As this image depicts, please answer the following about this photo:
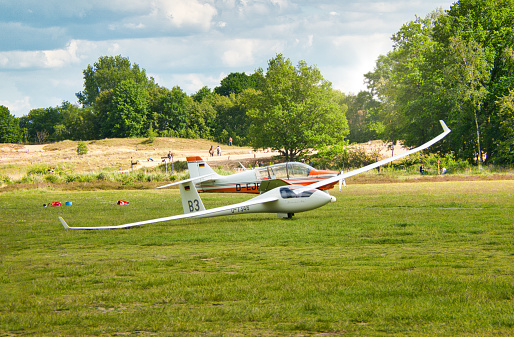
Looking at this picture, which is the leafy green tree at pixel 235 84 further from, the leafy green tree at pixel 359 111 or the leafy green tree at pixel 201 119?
the leafy green tree at pixel 359 111

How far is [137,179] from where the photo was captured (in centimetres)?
4769

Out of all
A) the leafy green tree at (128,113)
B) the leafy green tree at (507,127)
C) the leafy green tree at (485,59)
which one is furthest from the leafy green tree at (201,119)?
the leafy green tree at (507,127)

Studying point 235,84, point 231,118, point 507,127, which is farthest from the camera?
point 235,84

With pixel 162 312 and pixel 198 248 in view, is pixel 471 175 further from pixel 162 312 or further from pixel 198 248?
pixel 162 312

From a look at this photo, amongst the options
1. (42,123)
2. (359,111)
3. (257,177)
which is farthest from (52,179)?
(42,123)

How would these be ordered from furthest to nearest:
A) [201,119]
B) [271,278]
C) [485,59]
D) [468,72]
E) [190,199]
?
[201,119] < [485,59] < [468,72] < [190,199] < [271,278]

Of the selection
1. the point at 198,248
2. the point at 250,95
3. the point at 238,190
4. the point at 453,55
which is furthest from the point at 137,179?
the point at 198,248

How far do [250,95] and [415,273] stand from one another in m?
52.1

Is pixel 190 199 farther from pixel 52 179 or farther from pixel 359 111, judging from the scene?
pixel 359 111

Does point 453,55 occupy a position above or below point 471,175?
above

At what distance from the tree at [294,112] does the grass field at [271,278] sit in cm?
3850

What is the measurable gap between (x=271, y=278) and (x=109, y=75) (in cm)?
13964

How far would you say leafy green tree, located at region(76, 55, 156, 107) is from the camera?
14025cm

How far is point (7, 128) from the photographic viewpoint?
120 meters
